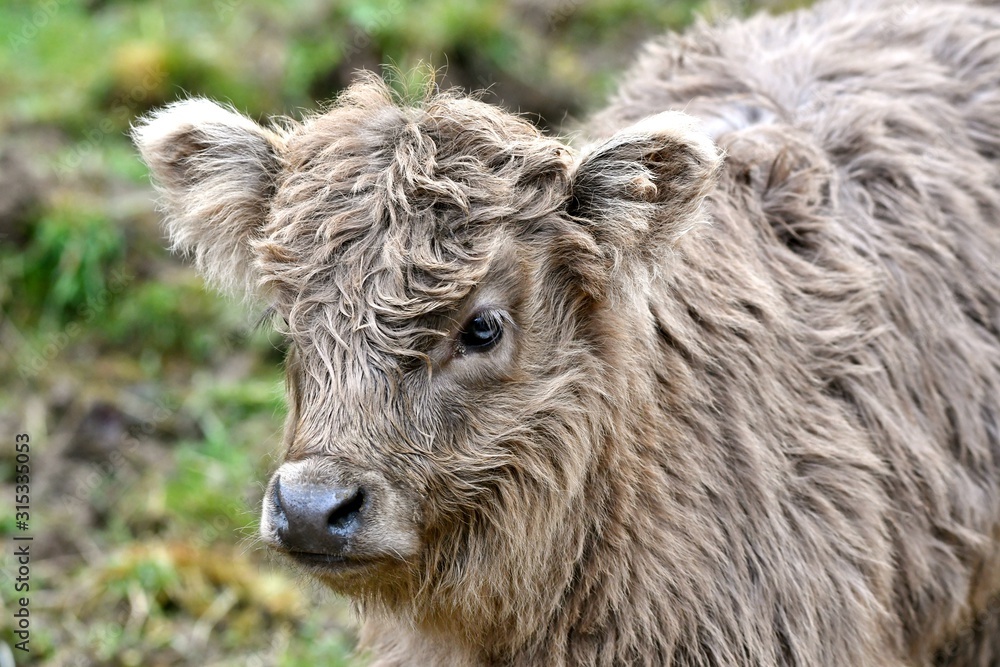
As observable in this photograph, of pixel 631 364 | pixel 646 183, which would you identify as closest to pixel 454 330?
pixel 631 364

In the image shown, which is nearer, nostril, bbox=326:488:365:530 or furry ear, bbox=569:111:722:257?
nostril, bbox=326:488:365:530

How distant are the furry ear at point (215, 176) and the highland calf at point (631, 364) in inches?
0.4

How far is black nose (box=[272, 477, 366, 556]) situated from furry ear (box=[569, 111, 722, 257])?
1.13 m

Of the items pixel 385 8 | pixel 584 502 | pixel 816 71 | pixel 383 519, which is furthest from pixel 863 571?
pixel 385 8

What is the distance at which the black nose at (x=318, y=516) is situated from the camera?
3439 mm

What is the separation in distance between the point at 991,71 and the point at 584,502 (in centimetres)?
280

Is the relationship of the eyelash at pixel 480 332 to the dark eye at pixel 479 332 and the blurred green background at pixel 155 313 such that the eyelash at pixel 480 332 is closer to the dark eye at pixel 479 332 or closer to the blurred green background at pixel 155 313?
the dark eye at pixel 479 332

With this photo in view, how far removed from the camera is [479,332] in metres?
3.71

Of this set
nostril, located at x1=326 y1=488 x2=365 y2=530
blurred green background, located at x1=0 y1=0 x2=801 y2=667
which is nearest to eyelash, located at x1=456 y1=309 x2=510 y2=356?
nostril, located at x1=326 y1=488 x2=365 y2=530

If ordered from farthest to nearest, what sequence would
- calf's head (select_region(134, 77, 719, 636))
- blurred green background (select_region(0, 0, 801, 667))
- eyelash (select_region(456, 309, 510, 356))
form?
blurred green background (select_region(0, 0, 801, 667)), eyelash (select_region(456, 309, 510, 356)), calf's head (select_region(134, 77, 719, 636))

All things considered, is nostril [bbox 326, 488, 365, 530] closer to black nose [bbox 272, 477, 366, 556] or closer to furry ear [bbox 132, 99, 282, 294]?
black nose [bbox 272, 477, 366, 556]

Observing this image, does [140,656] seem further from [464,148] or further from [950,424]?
[950,424]

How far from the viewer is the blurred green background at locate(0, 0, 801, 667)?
6.16 meters

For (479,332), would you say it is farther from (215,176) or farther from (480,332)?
(215,176)
